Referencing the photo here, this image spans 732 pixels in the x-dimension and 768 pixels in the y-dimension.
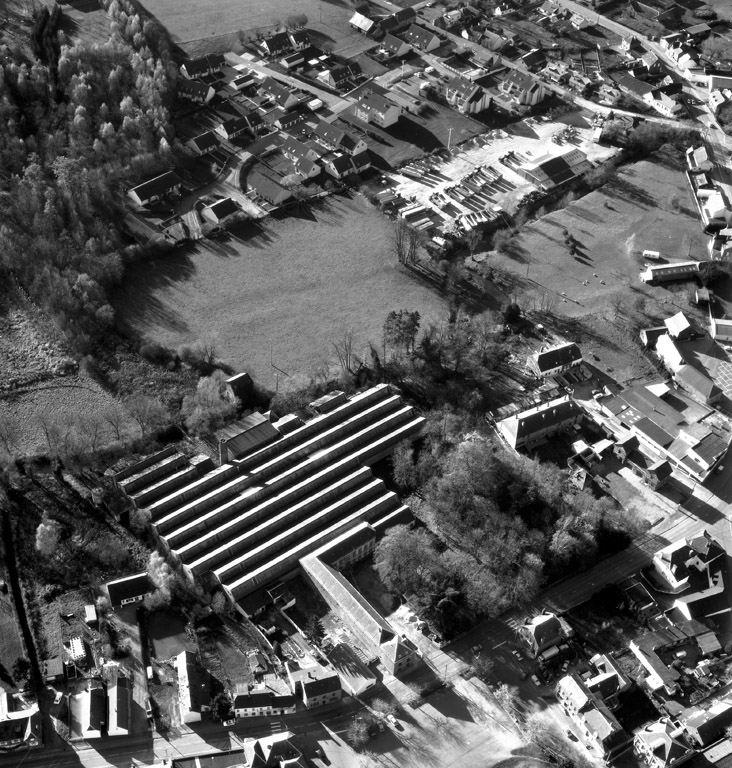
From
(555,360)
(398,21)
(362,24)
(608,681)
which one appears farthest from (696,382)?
(362,24)

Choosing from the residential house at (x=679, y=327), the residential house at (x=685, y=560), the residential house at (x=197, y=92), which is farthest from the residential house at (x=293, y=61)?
the residential house at (x=685, y=560)

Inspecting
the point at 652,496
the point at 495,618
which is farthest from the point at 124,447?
the point at 652,496

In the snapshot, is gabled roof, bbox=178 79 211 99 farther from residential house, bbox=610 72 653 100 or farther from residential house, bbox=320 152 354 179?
residential house, bbox=610 72 653 100

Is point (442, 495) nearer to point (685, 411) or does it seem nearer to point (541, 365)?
point (541, 365)

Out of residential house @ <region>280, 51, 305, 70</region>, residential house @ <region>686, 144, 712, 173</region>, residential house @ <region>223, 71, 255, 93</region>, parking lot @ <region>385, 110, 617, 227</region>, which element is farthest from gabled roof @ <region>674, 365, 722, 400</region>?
residential house @ <region>280, 51, 305, 70</region>

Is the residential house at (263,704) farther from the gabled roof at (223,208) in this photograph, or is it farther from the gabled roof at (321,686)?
the gabled roof at (223,208)

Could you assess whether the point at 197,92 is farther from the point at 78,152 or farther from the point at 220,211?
the point at 220,211
